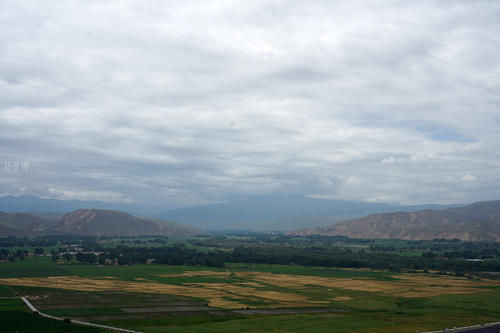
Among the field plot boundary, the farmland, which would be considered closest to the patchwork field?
the farmland

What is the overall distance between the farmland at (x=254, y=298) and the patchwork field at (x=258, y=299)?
0.57ft

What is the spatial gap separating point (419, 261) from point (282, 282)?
8209cm

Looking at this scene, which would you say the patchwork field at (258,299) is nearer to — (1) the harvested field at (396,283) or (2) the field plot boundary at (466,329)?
(1) the harvested field at (396,283)

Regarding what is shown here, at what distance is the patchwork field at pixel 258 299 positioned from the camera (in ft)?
231

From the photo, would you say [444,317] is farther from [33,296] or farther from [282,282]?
[33,296]

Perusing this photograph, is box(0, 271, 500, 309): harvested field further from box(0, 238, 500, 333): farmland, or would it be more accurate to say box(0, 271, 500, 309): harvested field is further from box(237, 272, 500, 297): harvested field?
box(0, 238, 500, 333): farmland

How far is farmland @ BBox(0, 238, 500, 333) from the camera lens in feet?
231

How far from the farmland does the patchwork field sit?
0.17 m

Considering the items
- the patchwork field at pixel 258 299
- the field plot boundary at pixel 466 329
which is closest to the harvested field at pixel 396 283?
the patchwork field at pixel 258 299

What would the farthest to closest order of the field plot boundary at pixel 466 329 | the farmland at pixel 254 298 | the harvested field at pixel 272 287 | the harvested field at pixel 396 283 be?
the harvested field at pixel 396 283, the harvested field at pixel 272 287, the farmland at pixel 254 298, the field plot boundary at pixel 466 329

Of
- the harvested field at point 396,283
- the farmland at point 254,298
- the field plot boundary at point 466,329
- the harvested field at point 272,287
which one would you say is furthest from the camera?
the harvested field at point 396,283

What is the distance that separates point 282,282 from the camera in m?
125

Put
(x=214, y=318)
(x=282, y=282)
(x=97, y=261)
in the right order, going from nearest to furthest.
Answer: (x=214, y=318), (x=282, y=282), (x=97, y=261)

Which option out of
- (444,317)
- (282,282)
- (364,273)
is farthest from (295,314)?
(364,273)
